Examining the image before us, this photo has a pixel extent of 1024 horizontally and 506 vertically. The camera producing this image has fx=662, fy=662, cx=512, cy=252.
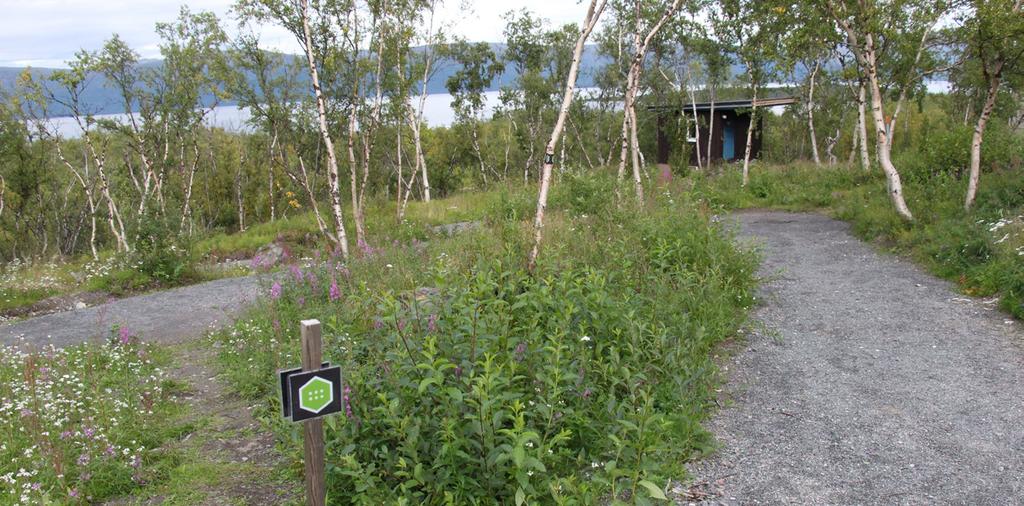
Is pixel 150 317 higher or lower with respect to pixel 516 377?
lower

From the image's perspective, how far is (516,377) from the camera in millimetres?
3631

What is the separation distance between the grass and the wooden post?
24.4 ft

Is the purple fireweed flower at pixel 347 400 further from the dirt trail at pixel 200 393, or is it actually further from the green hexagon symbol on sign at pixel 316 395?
the green hexagon symbol on sign at pixel 316 395

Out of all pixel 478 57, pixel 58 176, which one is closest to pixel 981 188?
pixel 478 57

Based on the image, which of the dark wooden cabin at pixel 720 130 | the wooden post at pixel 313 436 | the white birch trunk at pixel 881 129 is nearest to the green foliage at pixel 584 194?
the white birch trunk at pixel 881 129

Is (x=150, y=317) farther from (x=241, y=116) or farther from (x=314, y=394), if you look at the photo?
(x=241, y=116)

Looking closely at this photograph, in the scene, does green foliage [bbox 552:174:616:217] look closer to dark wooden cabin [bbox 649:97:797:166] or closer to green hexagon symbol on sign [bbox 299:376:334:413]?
green hexagon symbol on sign [bbox 299:376:334:413]

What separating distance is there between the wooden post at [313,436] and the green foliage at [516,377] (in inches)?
6.3

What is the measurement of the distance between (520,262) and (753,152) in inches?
1020

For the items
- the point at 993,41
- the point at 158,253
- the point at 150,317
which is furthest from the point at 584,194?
the point at 158,253

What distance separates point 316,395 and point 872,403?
4.33m

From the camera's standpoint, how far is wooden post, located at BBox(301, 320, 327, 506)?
2957mm

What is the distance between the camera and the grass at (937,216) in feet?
27.1

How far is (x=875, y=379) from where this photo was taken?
5.66 meters
